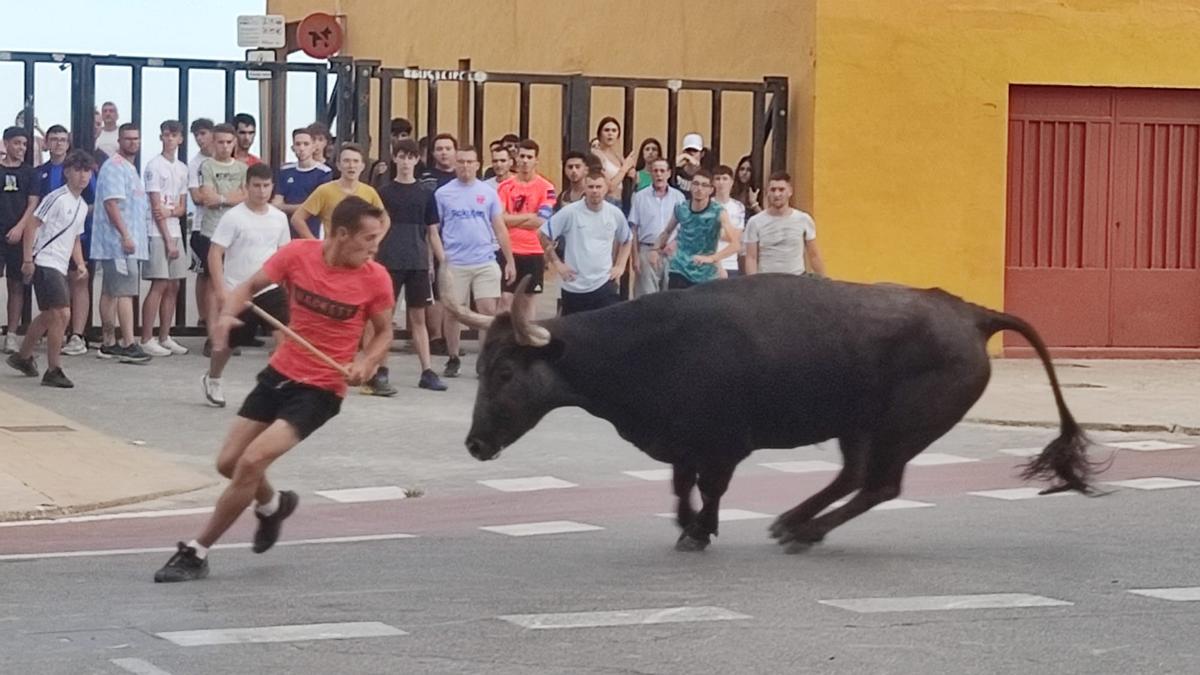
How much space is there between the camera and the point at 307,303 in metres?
9.16

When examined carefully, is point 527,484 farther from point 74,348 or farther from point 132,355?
point 74,348

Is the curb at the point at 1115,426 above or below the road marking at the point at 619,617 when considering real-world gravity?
below

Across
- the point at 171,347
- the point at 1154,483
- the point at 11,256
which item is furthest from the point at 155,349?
the point at 1154,483

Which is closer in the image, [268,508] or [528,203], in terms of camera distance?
[268,508]

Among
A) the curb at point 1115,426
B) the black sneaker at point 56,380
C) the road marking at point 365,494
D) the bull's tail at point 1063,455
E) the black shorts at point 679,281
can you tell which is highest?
the black shorts at point 679,281

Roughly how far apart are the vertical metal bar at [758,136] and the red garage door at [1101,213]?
215 cm

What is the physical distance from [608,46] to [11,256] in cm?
830

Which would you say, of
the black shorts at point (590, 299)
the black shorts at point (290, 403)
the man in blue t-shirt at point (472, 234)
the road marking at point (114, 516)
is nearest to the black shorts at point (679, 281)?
the black shorts at point (590, 299)

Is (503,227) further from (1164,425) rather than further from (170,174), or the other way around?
(1164,425)

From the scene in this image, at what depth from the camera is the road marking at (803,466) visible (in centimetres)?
1330

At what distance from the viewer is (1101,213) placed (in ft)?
66.1

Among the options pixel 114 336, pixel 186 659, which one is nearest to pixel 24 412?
pixel 114 336

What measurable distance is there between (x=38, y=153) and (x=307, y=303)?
13543 mm

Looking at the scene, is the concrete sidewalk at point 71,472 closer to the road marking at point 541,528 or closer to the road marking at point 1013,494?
the road marking at point 541,528
